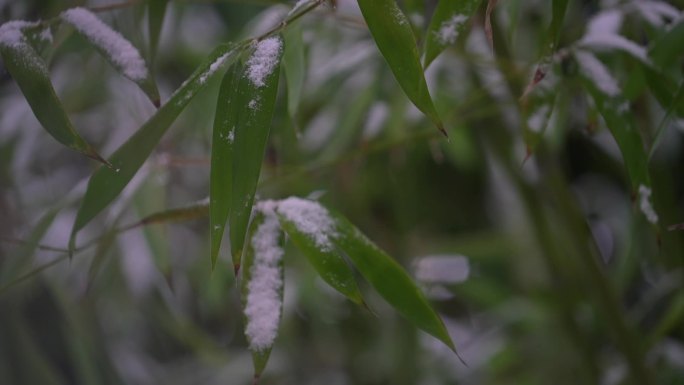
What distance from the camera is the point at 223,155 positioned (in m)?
0.30

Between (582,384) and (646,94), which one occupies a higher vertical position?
(646,94)

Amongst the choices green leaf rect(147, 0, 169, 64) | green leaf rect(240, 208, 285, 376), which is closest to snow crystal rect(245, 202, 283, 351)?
green leaf rect(240, 208, 285, 376)

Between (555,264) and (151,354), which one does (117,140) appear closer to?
(555,264)

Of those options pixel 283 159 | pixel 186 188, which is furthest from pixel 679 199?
pixel 186 188

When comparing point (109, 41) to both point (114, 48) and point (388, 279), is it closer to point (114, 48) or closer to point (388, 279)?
point (114, 48)

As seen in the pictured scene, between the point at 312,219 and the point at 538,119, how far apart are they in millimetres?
122

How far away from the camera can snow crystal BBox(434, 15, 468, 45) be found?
316mm

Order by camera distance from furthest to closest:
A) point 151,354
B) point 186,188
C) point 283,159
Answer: point 151,354 < point 186,188 < point 283,159

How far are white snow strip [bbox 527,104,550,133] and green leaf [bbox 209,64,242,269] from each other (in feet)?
0.49

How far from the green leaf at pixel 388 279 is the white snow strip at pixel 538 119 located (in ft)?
0.32

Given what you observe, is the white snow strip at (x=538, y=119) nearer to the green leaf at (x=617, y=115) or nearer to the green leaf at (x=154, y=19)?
the green leaf at (x=617, y=115)

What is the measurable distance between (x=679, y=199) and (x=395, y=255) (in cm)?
39

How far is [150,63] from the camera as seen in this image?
0.38m

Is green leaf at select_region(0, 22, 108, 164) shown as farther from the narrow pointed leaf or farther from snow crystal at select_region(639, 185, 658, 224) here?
snow crystal at select_region(639, 185, 658, 224)
